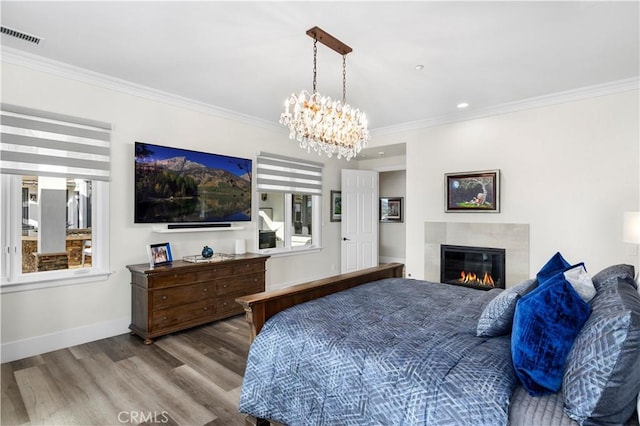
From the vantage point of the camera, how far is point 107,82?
3465 mm

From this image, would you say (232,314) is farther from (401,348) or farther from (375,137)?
(375,137)

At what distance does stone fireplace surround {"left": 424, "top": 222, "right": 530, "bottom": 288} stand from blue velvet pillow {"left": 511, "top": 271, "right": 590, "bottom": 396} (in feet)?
10.4

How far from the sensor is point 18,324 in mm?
2980

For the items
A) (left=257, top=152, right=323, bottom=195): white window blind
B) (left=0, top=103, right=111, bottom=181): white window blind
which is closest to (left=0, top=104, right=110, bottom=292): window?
(left=0, top=103, right=111, bottom=181): white window blind

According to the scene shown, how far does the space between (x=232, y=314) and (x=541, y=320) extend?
3487 mm

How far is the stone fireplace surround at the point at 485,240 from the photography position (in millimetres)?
4254

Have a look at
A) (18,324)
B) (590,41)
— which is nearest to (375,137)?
(590,41)

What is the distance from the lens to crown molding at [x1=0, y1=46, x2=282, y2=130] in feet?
9.71

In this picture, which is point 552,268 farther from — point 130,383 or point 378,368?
point 130,383

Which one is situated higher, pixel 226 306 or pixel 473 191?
pixel 473 191

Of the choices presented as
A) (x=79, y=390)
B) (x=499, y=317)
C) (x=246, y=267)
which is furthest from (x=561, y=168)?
(x=79, y=390)

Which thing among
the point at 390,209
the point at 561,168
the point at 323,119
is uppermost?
the point at 323,119

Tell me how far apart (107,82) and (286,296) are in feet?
10.2

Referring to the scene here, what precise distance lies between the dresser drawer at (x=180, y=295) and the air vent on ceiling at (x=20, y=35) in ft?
8.09
